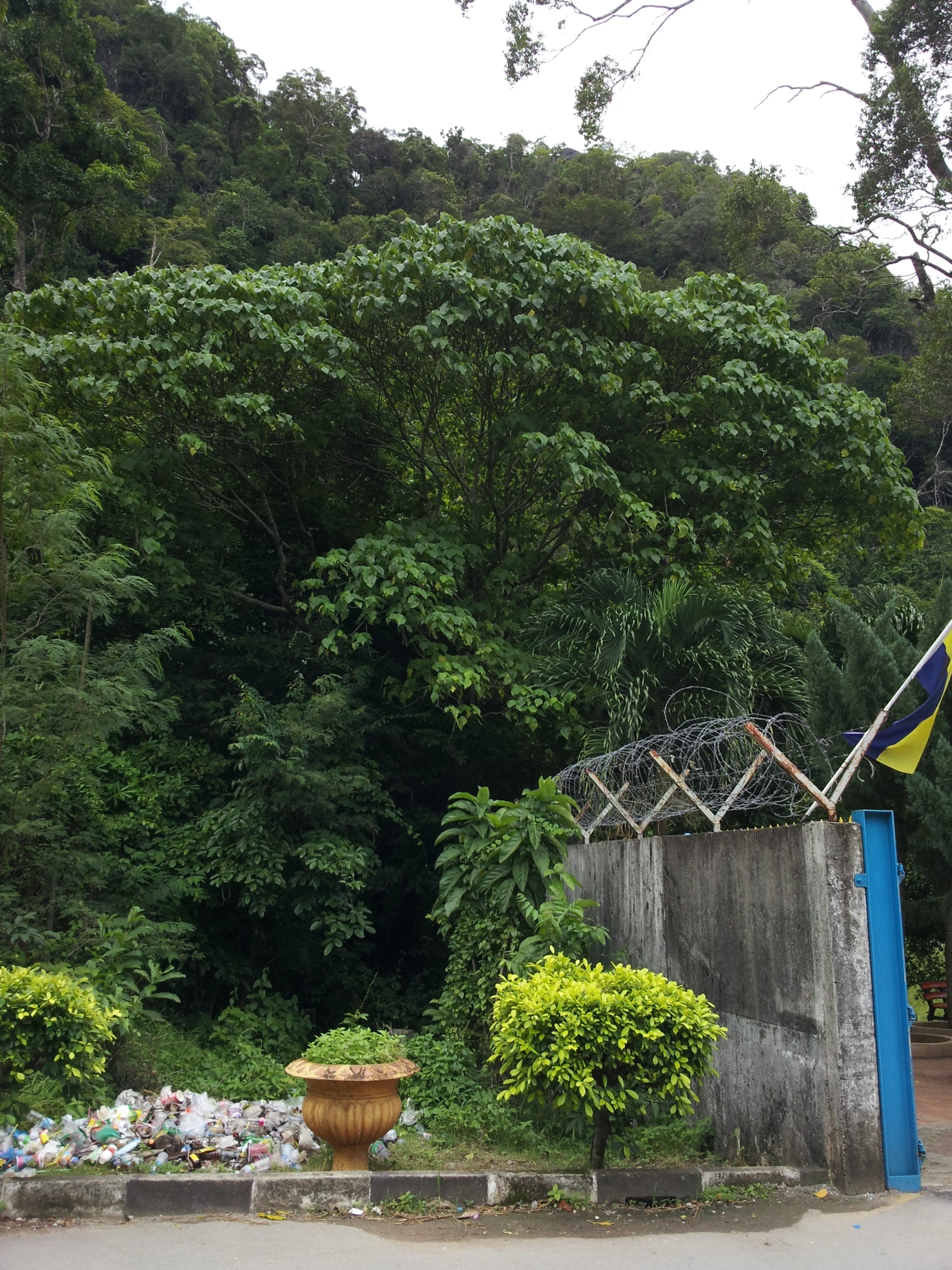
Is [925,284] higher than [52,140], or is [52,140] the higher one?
[52,140]

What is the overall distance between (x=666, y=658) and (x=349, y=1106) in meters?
4.90

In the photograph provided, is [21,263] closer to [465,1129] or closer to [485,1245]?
[465,1129]

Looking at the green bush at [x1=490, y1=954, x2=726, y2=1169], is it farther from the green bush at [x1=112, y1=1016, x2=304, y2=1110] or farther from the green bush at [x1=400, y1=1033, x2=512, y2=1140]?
the green bush at [x1=112, y1=1016, x2=304, y2=1110]

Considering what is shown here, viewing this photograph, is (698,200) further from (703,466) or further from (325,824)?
(325,824)

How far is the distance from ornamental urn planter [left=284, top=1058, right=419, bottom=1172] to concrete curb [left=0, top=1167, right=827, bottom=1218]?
11.4 inches

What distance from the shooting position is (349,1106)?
202 inches

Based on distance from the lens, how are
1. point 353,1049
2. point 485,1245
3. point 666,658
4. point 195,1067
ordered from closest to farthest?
point 485,1245, point 353,1049, point 195,1067, point 666,658

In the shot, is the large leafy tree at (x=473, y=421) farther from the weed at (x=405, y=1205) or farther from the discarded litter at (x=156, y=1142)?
the weed at (x=405, y=1205)

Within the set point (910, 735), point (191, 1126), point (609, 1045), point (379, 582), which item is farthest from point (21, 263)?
point (609, 1045)

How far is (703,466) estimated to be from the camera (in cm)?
1093

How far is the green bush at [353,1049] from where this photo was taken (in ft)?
17.2

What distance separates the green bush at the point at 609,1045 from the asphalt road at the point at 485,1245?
1.86ft

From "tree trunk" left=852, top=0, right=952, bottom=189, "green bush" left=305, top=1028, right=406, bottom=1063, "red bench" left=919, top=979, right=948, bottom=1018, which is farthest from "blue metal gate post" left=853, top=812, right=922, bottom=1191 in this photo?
"tree trunk" left=852, top=0, right=952, bottom=189

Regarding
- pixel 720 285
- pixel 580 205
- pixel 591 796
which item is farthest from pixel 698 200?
pixel 591 796
